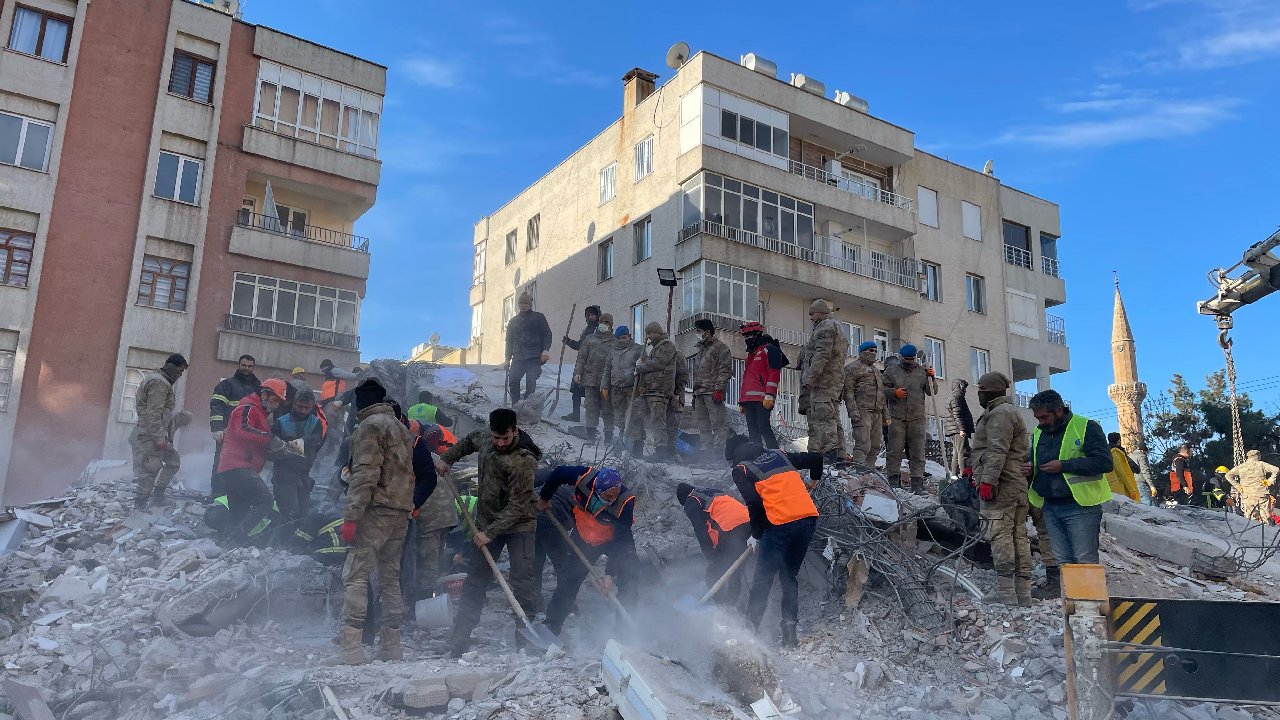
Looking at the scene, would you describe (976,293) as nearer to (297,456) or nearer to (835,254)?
(835,254)

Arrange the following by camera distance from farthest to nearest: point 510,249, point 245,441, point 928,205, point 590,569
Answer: point 510,249 < point 928,205 < point 245,441 < point 590,569

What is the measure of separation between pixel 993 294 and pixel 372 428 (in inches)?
1100

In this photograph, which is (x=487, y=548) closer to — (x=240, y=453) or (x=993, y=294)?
(x=240, y=453)

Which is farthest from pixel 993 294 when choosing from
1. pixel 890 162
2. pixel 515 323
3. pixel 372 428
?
pixel 372 428

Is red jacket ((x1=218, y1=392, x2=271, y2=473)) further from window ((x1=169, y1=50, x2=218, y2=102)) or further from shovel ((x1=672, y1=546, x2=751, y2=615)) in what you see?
window ((x1=169, y1=50, x2=218, y2=102))

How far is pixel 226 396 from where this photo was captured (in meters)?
11.2

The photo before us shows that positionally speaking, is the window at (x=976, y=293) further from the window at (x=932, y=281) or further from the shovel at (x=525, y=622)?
the shovel at (x=525, y=622)

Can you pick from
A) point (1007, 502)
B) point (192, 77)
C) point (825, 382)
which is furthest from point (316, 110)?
point (1007, 502)

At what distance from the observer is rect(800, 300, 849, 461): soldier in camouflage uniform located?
34.2 feet

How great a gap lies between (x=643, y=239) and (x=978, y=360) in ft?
40.4

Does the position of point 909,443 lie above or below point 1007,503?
above

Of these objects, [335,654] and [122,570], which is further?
[122,570]

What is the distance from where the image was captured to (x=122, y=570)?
860 cm

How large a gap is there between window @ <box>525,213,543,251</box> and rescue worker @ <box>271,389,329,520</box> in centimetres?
2201
